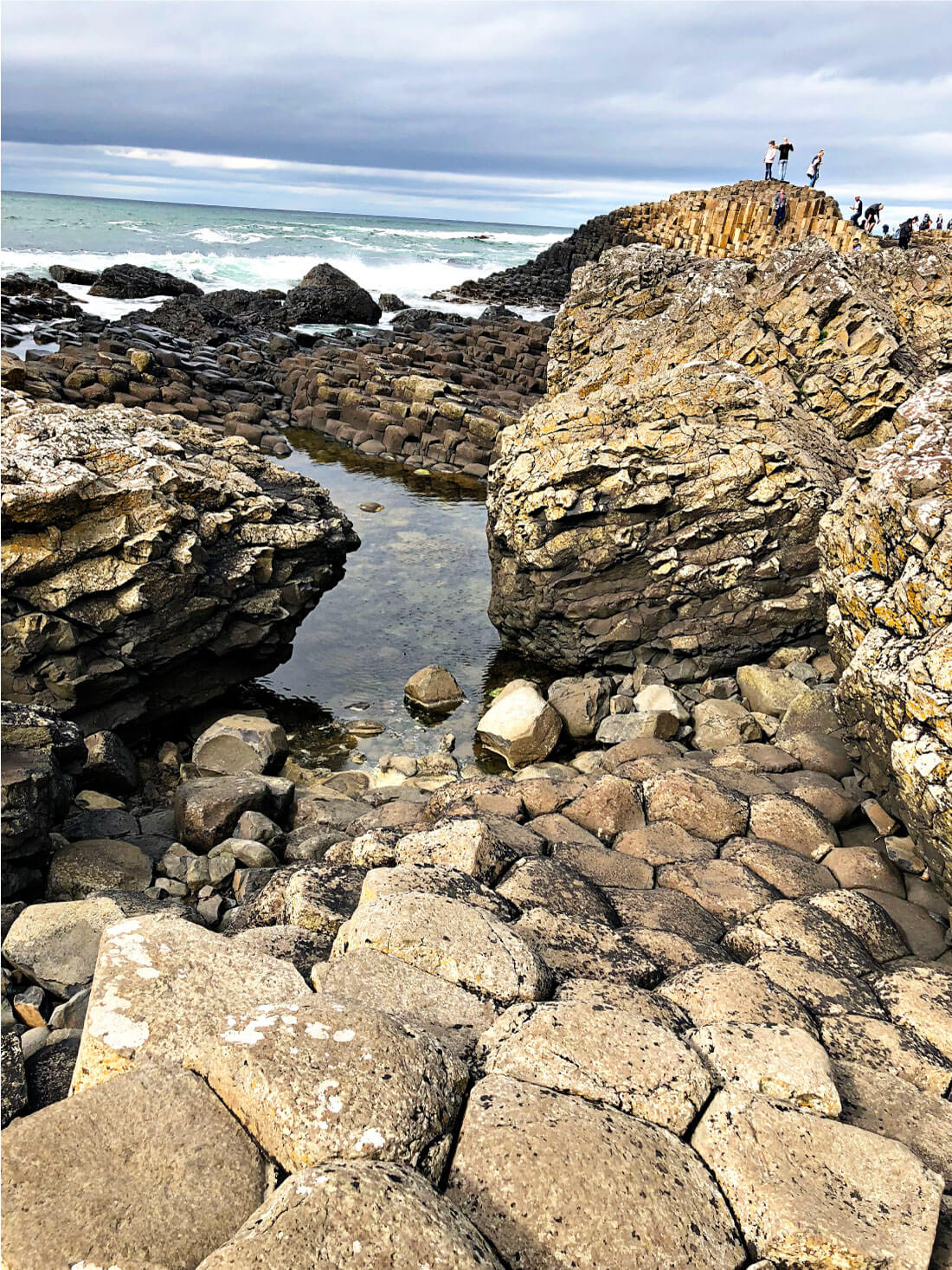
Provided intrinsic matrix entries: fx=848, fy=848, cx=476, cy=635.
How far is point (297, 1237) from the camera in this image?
2.33m

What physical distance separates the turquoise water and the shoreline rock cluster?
163 ft

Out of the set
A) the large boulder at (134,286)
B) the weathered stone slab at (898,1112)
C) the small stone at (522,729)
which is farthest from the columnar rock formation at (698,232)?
the weathered stone slab at (898,1112)

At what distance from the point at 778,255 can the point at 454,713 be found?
9808 mm

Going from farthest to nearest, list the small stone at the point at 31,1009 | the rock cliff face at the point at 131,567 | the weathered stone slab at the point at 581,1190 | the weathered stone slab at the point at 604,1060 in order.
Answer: the rock cliff face at the point at 131,567 < the small stone at the point at 31,1009 < the weathered stone slab at the point at 604,1060 < the weathered stone slab at the point at 581,1190

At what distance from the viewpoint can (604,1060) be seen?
3.39m

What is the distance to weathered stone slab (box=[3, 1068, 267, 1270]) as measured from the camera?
8.15ft

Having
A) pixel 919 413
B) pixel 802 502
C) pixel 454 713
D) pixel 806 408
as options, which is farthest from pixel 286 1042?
pixel 806 408

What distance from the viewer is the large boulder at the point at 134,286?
144 feet

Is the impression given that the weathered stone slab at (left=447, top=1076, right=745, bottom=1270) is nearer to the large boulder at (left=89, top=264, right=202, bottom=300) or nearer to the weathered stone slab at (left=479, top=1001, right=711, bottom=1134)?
the weathered stone slab at (left=479, top=1001, right=711, bottom=1134)

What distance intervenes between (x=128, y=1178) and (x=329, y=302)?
44129 millimetres

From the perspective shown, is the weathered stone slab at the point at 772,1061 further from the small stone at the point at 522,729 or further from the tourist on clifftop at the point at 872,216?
the tourist on clifftop at the point at 872,216

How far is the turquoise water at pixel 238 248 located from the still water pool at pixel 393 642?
38929 mm

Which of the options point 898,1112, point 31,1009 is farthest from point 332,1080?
point 31,1009

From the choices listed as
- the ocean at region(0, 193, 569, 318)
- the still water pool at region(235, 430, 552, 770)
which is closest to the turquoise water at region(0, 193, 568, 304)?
the ocean at region(0, 193, 569, 318)
